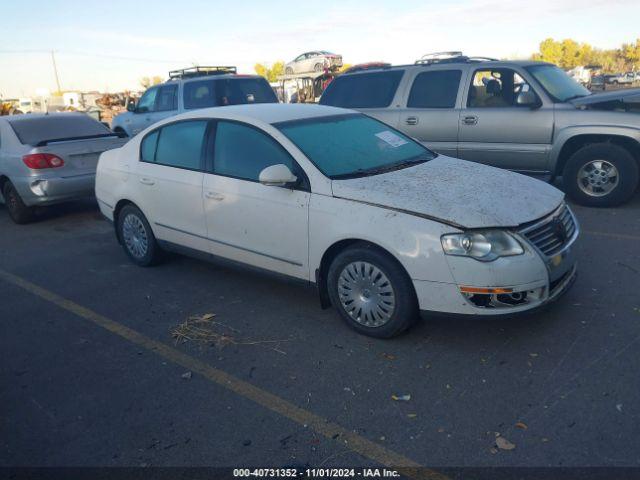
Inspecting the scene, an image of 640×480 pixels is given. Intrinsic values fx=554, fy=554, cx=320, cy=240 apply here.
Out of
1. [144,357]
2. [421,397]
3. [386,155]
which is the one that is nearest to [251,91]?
[386,155]

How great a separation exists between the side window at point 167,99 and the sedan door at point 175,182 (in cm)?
657

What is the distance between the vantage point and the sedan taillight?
752 centimetres

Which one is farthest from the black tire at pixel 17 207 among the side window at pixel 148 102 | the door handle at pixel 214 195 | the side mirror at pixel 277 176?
the side mirror at pixel 277 176

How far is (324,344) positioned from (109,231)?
4572 millimetres

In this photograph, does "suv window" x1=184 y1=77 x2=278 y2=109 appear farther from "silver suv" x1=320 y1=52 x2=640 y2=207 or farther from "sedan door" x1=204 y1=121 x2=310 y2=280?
"sedan door" x1=204 y1=121 x2=310 y2=280

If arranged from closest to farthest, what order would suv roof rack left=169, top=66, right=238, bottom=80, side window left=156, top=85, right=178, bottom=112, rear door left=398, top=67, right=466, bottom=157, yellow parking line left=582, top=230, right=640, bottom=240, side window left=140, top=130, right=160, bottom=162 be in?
side window left=140, top=130, right=160, bottom=162 < yellow parking line left=582, top=230, right=640, bottom=240 < rear door left=398, top=67, right=466, bottom=157 < side window left=156, top=85, right=178, bottom=112 < suv roof rack left=169, top=66, right=238, bottom=80

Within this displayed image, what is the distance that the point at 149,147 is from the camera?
216 inches

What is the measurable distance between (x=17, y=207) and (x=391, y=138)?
5779 mm

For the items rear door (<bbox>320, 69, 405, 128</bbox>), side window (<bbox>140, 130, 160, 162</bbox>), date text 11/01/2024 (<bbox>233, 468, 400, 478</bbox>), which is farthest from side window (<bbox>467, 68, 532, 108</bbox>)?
date text 11/01/2024 (<bbox>233, 468, 400, 478</bbox>)

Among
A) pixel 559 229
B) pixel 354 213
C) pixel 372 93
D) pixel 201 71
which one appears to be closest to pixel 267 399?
pixel 354 213

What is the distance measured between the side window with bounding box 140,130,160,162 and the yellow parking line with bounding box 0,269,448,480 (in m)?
1.55

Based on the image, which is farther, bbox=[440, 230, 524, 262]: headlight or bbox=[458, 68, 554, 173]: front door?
bbox=[458, 68, 554, 173]: front door

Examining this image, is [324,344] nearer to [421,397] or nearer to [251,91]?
[421,397]

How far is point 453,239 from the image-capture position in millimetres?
3508
